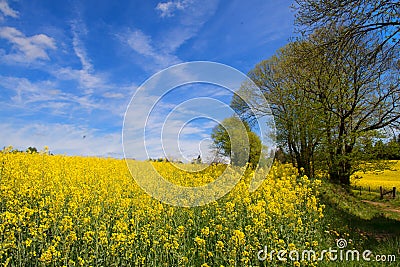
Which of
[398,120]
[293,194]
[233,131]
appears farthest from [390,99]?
[293,194]

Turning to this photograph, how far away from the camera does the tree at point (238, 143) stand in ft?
47.7

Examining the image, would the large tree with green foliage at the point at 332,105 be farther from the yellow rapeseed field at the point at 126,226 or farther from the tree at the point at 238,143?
the yellow rapeseed field at the point at 126,226

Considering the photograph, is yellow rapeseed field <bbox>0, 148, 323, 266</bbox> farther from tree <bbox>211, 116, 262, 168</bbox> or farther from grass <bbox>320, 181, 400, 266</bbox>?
tree <bbox>211, 116, 262, 168</bbox>

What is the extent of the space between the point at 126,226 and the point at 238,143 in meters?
10.7

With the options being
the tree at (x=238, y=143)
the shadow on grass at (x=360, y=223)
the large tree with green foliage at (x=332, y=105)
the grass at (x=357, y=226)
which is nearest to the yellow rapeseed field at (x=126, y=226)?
the grass at (x=357, y=226)

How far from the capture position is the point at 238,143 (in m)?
14.9

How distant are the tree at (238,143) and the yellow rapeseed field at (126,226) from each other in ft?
17.8

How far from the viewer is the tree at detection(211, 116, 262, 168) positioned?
572 inches

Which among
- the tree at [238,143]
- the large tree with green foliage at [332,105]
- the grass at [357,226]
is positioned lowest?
the grass at [357,226]

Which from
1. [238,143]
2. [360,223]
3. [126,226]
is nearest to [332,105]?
[238,143]

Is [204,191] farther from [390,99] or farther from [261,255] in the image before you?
[390,99]

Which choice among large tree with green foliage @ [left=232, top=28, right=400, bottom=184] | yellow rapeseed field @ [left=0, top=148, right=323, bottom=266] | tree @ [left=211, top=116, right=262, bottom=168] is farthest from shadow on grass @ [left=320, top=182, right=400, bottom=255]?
tree @ [left=211, top=116, right=262, bottom=168]

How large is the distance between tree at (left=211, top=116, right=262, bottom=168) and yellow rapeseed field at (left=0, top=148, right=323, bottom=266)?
5428mm

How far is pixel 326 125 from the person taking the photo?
13992 millimetres
